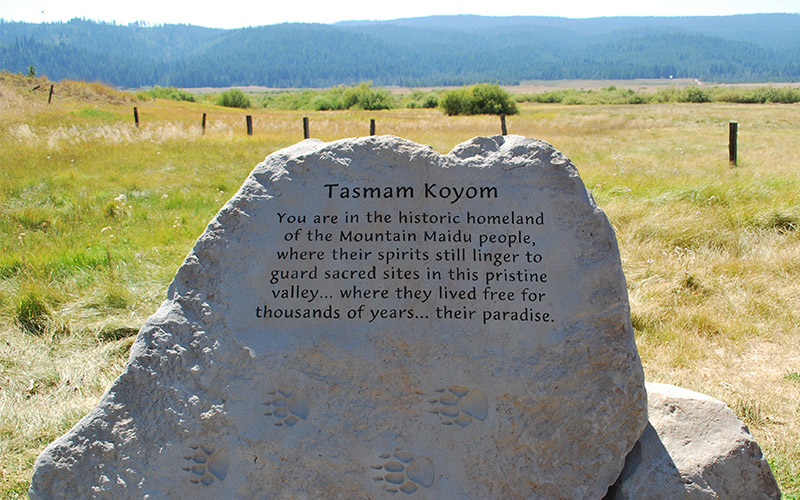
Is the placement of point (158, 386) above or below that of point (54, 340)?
above

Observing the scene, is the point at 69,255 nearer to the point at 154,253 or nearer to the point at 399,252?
the point at 154,253

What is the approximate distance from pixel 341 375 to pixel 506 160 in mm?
1261

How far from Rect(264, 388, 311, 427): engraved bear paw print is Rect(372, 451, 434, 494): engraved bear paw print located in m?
0.40

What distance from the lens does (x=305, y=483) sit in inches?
103

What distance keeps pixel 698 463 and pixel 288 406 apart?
1885 millimetres

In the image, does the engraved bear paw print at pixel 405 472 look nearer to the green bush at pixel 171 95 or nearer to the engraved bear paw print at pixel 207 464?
the engraved bear paw print at pixel 207 464

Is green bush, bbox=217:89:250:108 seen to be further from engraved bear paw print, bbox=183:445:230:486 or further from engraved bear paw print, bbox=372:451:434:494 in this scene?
engraved bear paw print, bbox=372:451:434:494

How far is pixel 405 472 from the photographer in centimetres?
261

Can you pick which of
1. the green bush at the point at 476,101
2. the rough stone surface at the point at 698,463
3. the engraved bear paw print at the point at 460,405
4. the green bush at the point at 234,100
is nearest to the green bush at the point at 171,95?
the green bush at the point at 234,100

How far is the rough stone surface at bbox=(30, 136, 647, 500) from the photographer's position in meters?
2.61

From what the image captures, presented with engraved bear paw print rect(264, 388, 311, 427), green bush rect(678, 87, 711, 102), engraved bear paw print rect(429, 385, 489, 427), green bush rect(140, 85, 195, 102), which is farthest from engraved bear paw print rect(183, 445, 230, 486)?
green bush rect(140, 85, 195, 102)

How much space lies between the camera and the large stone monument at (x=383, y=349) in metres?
2.61

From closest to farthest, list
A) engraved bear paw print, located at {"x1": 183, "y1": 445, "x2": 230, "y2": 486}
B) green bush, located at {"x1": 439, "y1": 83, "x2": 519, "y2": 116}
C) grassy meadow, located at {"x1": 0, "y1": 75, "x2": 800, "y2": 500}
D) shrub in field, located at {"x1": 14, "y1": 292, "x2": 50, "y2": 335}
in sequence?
engraved bear paw print, located at {"x1": 183, "y1": 445, "x2": 230, "y2": 486}
grassy meadow, located at {"x1": 0, "y1": 75, "x2": 800, "y2": 500}
shrub in field, located at {"x1": 14, "y1": 292, "x2": 50, "y2": 335}
green bush, located at {"x1": 439, "y1": 83, "x2": 519, "y2": 116}

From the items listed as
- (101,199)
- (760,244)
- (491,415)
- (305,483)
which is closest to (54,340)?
(305,483)
